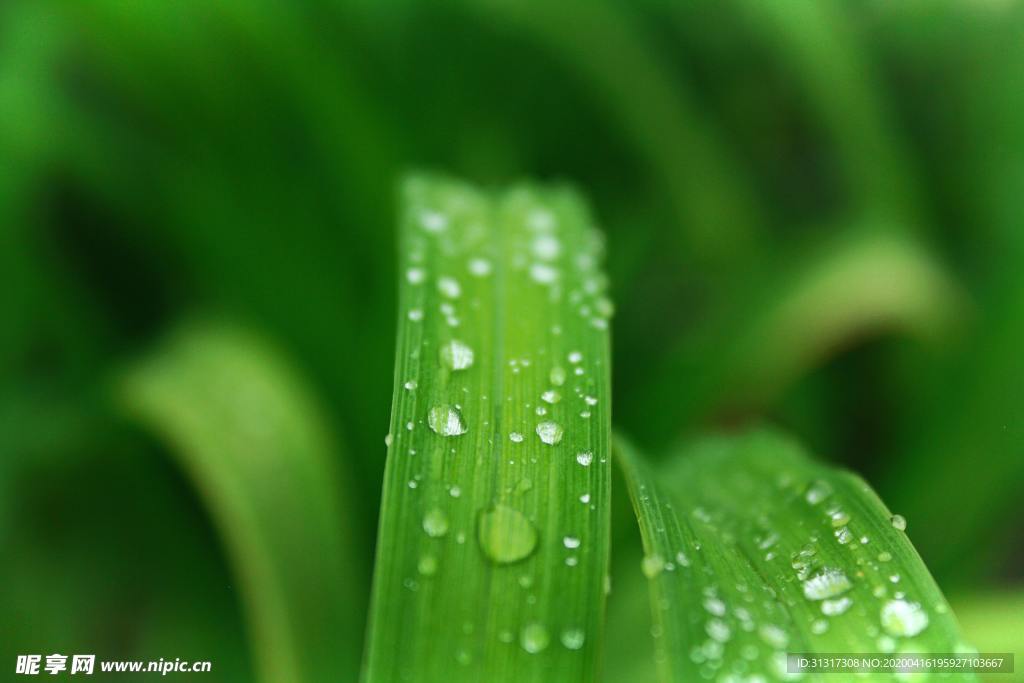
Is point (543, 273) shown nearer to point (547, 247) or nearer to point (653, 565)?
point (547, 247)

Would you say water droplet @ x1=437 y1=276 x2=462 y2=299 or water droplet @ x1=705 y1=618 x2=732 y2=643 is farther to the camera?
water droplet @ x1=437 y1=276 x2=462 y2=299

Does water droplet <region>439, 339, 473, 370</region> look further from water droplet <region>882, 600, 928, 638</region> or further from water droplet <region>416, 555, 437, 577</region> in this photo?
water droplet <region>882, 600, 928, 638</region>

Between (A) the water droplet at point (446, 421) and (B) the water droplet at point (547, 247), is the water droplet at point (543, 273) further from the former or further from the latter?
(A) the water droplet at point (446, 421)

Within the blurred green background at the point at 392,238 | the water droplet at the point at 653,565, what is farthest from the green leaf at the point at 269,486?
the water droplet at the point at 653,565

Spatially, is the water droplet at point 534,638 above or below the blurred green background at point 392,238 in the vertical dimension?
below

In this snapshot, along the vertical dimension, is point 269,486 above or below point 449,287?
below

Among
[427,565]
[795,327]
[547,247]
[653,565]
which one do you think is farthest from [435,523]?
[795,327]

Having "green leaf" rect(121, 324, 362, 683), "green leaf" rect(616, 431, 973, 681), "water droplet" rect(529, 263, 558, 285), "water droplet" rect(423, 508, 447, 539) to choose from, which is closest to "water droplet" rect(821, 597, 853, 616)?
"green leaf" rect(616, 431, 973, 681)
